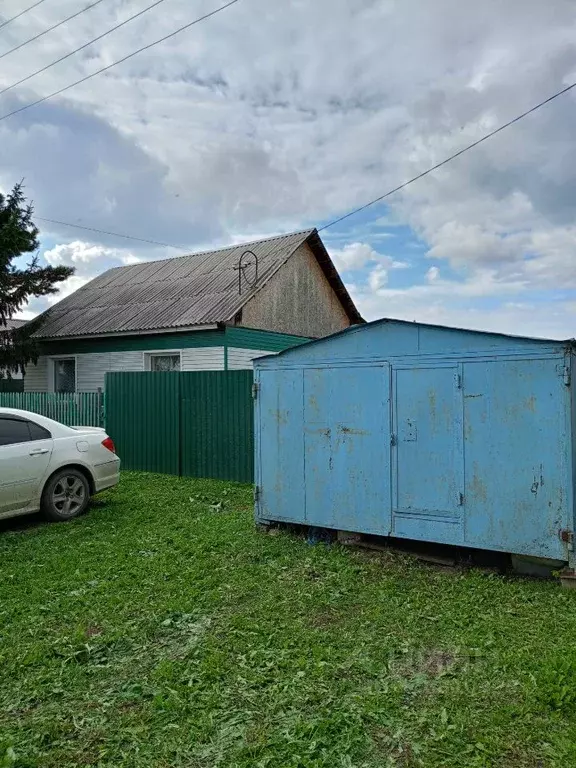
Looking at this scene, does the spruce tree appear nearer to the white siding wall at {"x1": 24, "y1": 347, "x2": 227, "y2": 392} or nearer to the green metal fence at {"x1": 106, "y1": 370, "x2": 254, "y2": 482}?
the white siding wall at {"x1": 24, "y1": 347, "x2": 227, "y2": 392}

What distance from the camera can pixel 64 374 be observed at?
→ 1625 cm

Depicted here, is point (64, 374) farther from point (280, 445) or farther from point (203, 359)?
point (280, 445)

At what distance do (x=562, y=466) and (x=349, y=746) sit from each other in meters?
2.83

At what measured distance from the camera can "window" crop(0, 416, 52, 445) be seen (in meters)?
6.70

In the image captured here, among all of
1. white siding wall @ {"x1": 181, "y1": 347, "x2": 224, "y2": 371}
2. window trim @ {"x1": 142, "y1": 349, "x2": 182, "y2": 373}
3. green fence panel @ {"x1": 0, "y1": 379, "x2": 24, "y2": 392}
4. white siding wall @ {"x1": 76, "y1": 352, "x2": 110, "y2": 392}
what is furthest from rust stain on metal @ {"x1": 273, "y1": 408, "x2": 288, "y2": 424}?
green fence panel @ {"x1": 0, "y1": 379, "x2": 24, "y2": 392}

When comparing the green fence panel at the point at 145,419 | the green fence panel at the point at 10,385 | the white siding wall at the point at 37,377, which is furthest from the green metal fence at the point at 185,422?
the green fence panel at the point at 10,385

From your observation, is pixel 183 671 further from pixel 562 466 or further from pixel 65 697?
pixel 562 466

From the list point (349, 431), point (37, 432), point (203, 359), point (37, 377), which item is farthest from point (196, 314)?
point (349, 431)

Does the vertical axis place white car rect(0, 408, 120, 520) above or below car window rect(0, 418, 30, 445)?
below

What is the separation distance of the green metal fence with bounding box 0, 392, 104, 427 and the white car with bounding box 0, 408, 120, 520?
13.3 feet

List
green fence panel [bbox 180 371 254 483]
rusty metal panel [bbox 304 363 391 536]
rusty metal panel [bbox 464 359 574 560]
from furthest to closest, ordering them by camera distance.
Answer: green fence panel [bbox 180 371 254 483]
rusty metal panel [bbox 304 363 391 536]
rusty metal panel [bbox 464 359 574 560]

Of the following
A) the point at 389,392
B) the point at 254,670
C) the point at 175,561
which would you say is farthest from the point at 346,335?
the point at 254,670

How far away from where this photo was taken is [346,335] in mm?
5715

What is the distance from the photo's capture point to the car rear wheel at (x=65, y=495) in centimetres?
700
